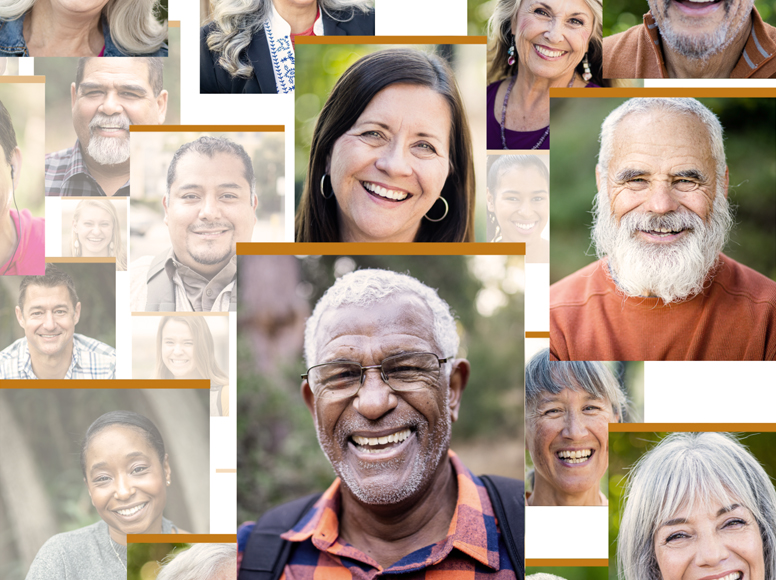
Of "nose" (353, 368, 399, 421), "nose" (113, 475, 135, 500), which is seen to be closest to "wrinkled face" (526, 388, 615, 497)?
"nose" (353, 368, 399, 421)

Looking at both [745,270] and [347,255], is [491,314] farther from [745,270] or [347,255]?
[745,270]

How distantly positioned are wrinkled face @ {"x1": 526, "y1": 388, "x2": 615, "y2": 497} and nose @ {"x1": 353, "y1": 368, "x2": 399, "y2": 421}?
642 mm

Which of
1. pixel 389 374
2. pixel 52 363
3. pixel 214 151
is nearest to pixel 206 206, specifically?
pixel 214 151

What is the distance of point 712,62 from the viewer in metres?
3.29

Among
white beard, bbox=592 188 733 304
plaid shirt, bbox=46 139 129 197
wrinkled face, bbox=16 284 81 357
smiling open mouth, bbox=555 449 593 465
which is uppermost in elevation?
plaid shirt, bbox=46 139 129 197

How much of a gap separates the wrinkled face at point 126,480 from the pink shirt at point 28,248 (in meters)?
0.82

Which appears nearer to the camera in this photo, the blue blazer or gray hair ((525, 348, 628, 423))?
gray hair ((525, 348, 628, 423))

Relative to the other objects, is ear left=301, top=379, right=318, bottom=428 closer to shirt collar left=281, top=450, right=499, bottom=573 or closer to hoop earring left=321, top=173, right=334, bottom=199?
shirt collar left=281, top=450, right=499, bottom=573

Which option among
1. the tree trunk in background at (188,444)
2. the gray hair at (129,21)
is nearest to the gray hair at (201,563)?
the tree trunk in background at (188,444)

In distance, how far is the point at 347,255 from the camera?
10.2 feet

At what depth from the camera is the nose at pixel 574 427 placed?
126 inches

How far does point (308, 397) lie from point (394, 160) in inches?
41.6

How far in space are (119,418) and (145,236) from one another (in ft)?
2.62

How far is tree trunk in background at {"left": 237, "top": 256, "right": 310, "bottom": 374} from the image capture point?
3127 millimetres
